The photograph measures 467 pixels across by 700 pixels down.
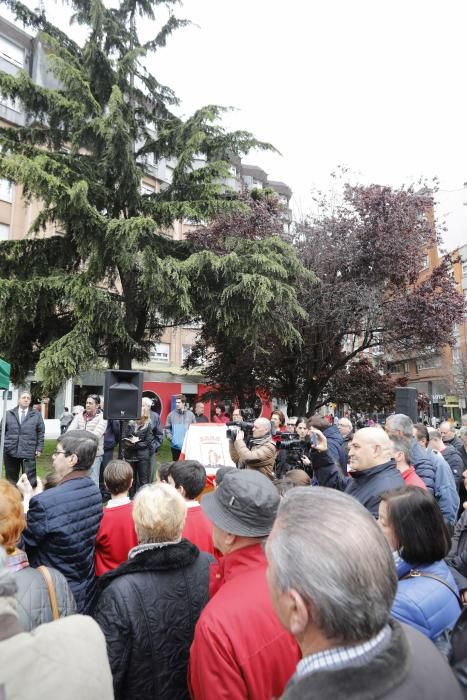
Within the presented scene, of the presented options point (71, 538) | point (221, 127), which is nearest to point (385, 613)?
point (71, 538)

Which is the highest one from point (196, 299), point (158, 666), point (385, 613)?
point (196, 299)

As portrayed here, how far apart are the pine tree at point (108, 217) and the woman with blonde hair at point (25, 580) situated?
8.91m

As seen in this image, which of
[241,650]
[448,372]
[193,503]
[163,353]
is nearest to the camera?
[241,650]

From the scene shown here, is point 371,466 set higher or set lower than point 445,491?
higher

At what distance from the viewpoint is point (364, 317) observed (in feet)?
55.5

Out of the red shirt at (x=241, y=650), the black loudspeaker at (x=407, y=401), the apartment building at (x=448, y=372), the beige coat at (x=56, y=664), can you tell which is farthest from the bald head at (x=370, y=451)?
→ the apartment building at (x=448, y=372)

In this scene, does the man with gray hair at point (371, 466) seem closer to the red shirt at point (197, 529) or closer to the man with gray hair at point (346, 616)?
the red shirt at point (197, 529)

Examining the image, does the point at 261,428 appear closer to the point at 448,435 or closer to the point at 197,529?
the point at 197,529

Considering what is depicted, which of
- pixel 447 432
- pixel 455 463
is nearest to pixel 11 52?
pixel 447 432

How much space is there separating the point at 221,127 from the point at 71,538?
46.4ft

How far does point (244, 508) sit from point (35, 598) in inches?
38.9

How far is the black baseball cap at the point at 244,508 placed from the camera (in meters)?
1.98

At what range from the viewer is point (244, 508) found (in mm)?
1985

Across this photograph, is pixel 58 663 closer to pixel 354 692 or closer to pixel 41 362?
pixel 354 692
